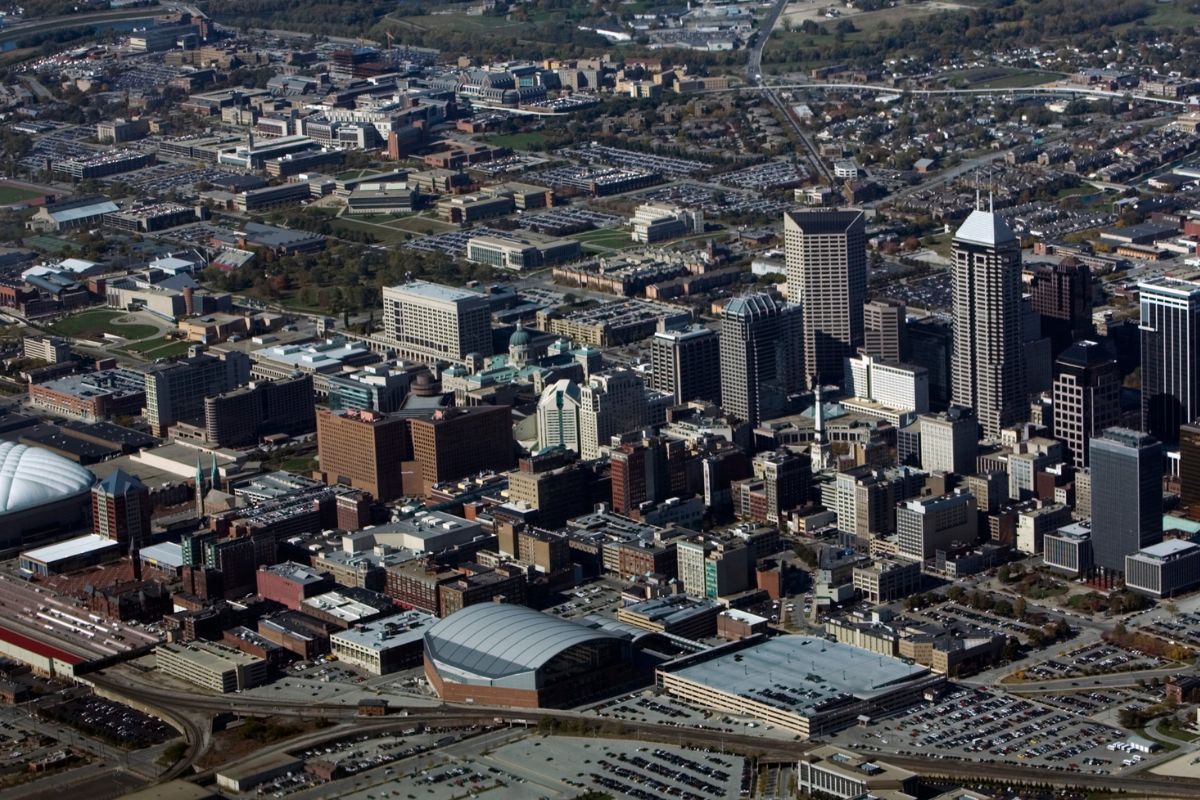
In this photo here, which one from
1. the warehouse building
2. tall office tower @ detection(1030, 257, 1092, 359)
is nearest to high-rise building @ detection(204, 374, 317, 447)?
tall office tower @ detection(1030, 257, 1092, 359)

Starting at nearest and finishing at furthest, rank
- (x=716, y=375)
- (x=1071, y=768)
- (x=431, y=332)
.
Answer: (x=1071, y=768) < (x=716, y=375) < (x=431, y=332)

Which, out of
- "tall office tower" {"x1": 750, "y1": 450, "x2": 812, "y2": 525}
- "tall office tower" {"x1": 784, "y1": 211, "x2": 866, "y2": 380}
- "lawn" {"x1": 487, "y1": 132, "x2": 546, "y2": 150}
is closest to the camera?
"tall office tower" {"x1": 750, "y1": 450, "x2": 812, "y2": 525}

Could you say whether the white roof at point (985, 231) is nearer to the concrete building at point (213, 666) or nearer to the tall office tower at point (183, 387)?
the tall office tower at point (183, 387)

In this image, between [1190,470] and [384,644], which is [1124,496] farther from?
[384,644]

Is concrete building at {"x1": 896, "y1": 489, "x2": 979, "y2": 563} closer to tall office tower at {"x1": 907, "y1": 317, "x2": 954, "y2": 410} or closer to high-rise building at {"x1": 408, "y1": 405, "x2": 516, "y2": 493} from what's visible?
tall office tower at {"x1": 907, "y1": 317, "x2": 954, "y2": 410}

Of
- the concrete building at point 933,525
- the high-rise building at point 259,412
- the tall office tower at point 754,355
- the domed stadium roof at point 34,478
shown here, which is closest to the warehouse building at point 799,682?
the concrete building at point 933,525

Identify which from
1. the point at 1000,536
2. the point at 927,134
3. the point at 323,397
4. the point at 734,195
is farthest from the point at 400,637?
the point at 927,134

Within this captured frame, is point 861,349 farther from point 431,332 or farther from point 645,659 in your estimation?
point 645,659
